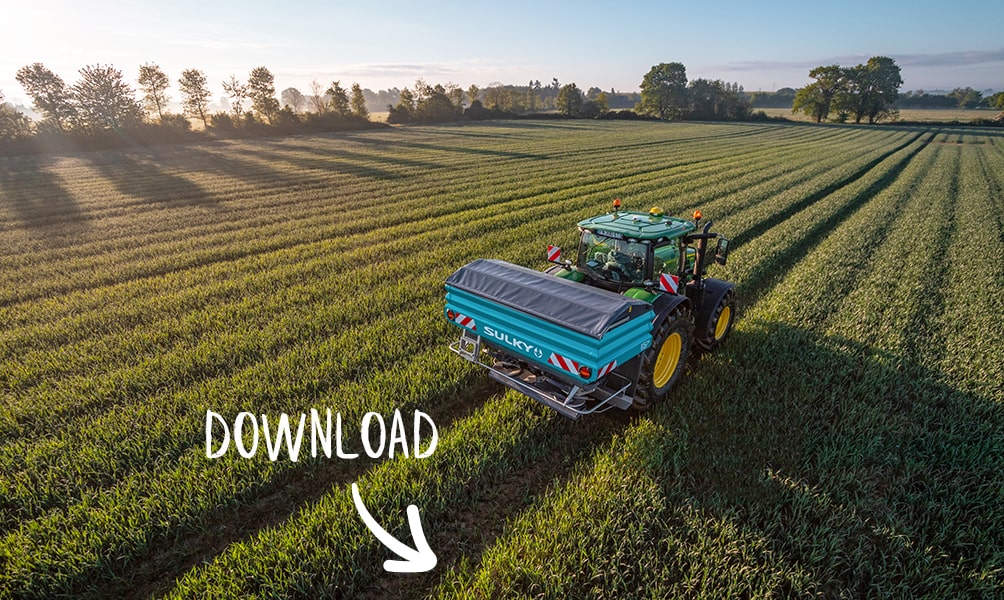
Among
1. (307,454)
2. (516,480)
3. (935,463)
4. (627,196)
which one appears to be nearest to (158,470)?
(307,454)

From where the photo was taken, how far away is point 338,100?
67.2m

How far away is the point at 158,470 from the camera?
4.55 meters

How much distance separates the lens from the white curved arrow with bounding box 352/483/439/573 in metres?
3.64

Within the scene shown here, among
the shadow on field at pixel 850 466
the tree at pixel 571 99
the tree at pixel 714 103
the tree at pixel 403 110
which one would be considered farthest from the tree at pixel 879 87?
the shadow on field at pixel 850 466

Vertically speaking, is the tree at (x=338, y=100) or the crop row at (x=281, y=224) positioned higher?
A: the tree at (x=338, y=100)

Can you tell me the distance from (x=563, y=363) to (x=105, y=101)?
241 ft

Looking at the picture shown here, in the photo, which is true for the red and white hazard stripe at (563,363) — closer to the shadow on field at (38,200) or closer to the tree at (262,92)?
the shadow on field at (38,200)

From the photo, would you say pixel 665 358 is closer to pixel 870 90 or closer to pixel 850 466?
pixel 850 466

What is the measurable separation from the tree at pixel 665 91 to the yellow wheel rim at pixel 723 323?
9834 centimetres

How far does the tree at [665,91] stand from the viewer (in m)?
91.4

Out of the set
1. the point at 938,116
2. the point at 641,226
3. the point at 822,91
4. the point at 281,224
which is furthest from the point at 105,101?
the point at 938,116

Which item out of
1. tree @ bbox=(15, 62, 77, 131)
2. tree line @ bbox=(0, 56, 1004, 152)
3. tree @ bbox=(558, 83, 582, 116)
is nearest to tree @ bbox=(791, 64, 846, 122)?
tree line @ bbox=(0, 56, 1004, 152)

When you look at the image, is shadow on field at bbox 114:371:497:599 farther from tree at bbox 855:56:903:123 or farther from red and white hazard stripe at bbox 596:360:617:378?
tree at bbox 855:56:903:123

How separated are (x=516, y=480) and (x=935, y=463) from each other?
15.3 ft
